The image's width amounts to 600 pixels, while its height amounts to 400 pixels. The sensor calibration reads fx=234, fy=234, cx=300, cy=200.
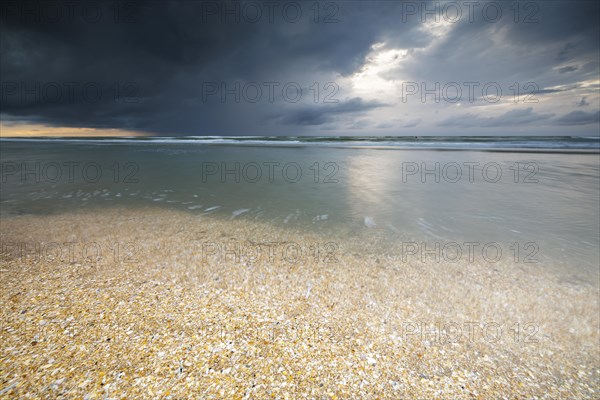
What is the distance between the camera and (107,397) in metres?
1.65

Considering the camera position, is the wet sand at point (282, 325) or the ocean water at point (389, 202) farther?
the ocean water at point (389, 202)

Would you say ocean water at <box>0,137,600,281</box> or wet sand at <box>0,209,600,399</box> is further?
ocean water at <box>0,137,600,281</box>

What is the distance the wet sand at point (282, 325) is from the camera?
182 cm

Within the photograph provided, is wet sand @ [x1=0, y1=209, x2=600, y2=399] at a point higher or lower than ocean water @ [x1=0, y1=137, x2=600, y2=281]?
lower

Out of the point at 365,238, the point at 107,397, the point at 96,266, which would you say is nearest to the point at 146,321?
the point at 107,397

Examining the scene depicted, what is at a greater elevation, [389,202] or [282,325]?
[389,202]

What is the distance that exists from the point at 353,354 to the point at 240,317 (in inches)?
45.6

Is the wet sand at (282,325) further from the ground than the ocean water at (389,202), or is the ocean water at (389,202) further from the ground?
the ocean water at (389,202)

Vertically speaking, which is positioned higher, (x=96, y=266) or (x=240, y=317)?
(x=96, y=266)

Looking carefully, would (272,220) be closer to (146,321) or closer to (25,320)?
(146,321)

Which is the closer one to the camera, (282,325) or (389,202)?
(282,325)

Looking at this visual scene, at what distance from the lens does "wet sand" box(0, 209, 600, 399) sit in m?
1.82

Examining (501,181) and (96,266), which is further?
(501,181)

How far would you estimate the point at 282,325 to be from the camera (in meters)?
2.37
